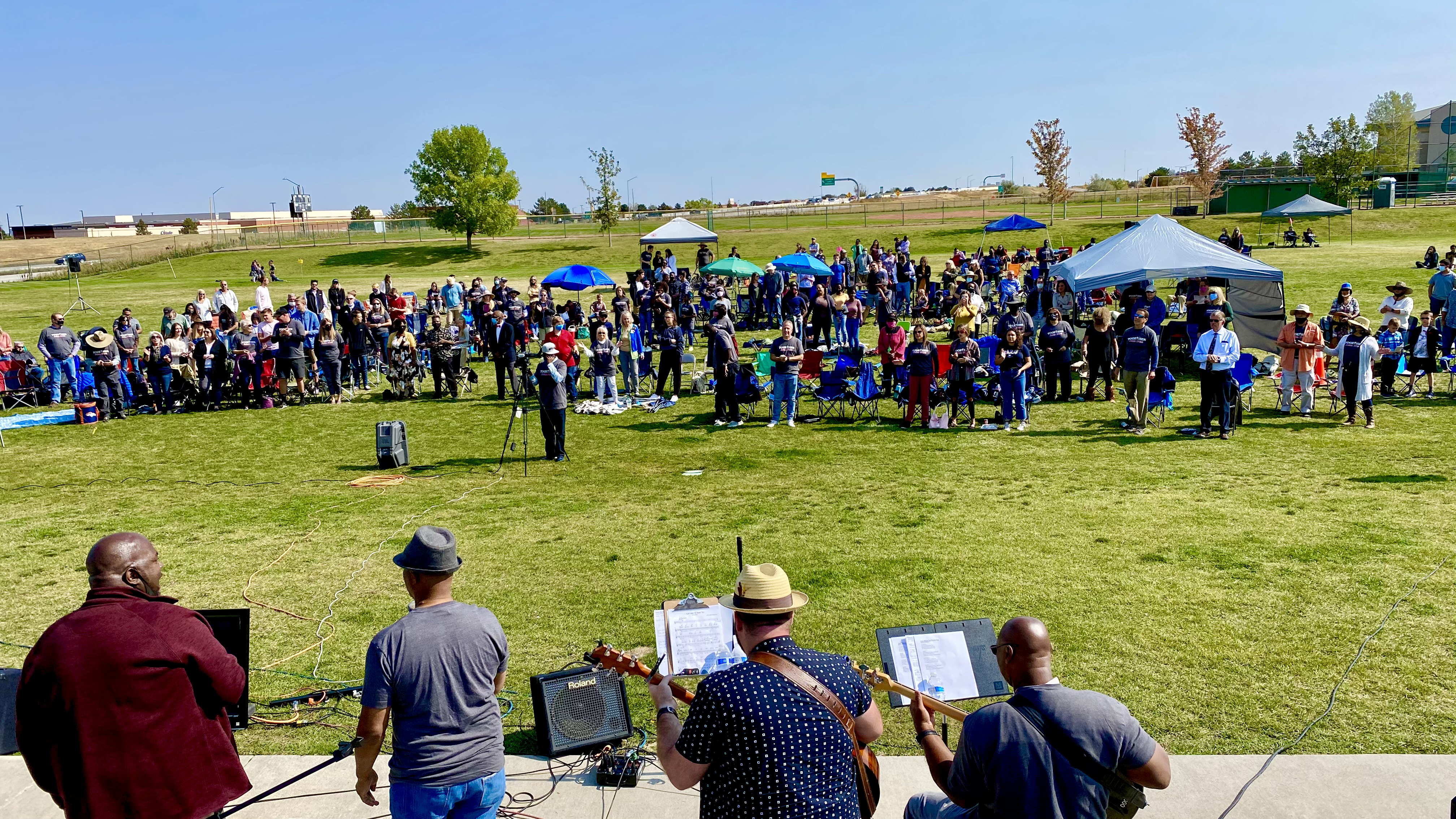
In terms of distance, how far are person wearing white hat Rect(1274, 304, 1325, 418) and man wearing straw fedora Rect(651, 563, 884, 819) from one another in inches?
569

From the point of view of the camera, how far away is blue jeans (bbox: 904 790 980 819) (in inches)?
166

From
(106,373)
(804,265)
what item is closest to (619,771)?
(106,373)

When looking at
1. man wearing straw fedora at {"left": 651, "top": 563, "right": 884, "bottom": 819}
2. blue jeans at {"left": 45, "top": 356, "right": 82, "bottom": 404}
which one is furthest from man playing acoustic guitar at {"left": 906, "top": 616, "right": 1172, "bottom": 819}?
blue jeans at {"left": 45, "top": 356, "right": 82, "bottom": 404}

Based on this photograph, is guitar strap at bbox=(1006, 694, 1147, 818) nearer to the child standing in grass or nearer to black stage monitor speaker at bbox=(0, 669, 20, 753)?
black stage monitor speaker at bbox=(0, 669, 20, 753)

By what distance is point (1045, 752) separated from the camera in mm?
3473

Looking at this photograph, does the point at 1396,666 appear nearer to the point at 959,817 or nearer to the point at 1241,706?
the point at 1241,706

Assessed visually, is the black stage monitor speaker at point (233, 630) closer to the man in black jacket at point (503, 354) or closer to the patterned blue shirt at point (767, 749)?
the patterned blue shirt at point (767, 749)

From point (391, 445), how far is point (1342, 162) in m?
53.9

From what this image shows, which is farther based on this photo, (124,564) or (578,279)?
(578,279)

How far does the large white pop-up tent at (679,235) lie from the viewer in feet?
93.0

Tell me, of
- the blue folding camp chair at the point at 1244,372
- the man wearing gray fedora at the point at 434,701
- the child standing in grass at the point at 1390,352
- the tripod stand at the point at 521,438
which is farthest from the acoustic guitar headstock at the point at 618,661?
the child standing in grass at the point at 1390,352

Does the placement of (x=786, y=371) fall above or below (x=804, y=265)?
below

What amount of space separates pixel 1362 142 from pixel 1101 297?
3808 centimetres

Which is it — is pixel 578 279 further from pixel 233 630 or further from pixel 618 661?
pixel 618 661
